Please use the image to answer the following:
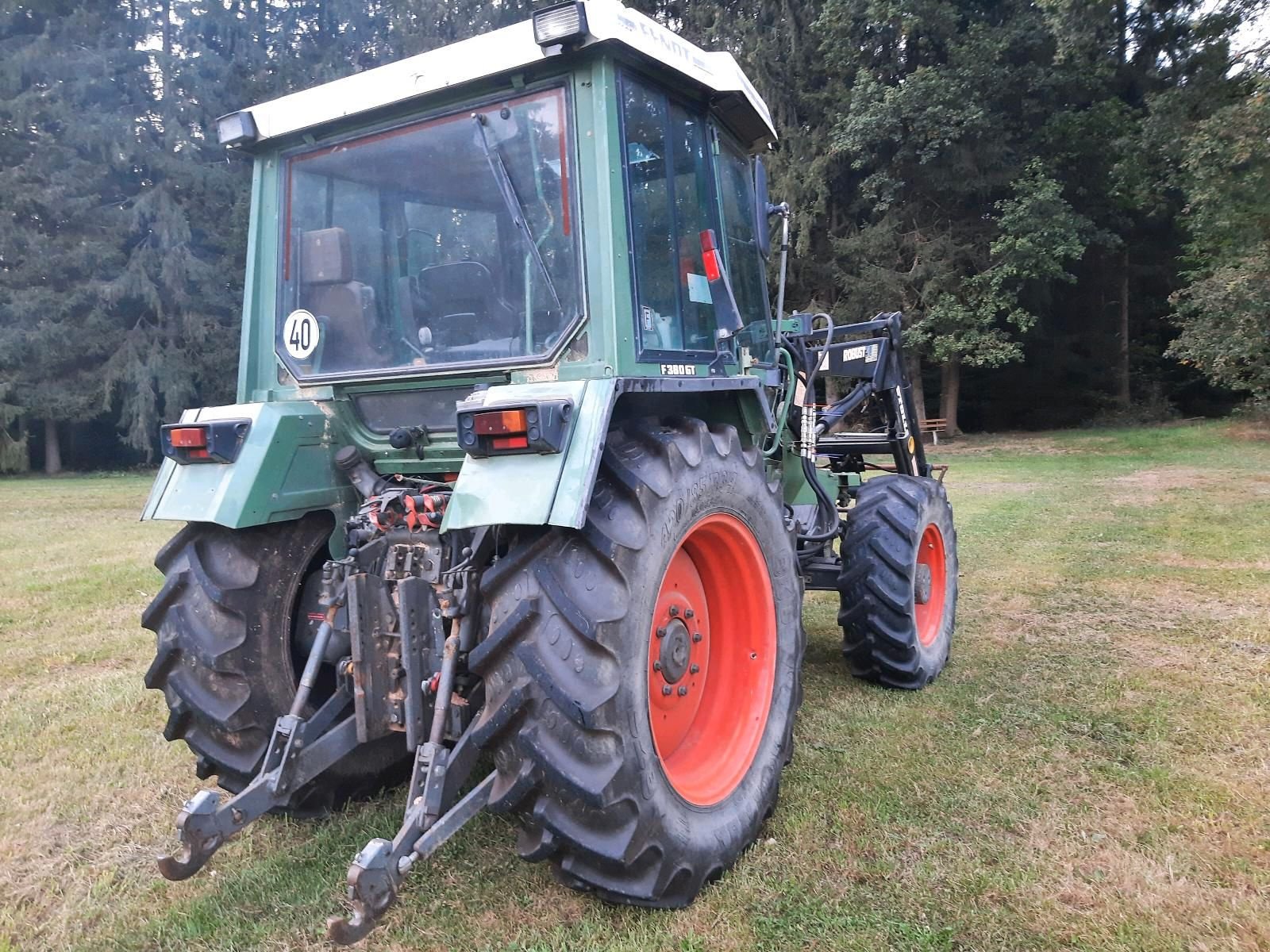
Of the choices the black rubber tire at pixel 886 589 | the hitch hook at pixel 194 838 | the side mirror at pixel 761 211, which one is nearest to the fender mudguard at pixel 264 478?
the hitch hook at pixel 194 838

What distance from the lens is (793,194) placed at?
18906mm

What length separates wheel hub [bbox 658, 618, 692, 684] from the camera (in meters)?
2.73

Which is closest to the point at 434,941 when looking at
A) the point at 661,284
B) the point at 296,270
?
the point at 661,284

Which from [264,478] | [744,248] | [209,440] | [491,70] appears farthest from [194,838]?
[744,248]

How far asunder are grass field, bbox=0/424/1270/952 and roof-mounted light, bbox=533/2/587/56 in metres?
2.41

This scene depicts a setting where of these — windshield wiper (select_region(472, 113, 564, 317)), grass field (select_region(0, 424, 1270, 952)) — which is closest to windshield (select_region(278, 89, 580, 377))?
windshield wiper (select_region(472, 113, 564, 317))

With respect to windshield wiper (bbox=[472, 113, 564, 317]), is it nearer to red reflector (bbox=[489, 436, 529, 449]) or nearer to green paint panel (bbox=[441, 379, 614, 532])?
green paint panel (bbox=[441, 379, 614, 532])

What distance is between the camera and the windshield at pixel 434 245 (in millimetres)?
2672

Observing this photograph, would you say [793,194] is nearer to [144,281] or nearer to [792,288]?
[792,288]

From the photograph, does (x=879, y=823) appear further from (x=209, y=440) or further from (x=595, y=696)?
(x=209, y=440)

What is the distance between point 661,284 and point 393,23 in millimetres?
22204

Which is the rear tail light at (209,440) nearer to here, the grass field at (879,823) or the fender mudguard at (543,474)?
the fender mudguard at (543,474)

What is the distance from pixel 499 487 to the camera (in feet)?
7.46

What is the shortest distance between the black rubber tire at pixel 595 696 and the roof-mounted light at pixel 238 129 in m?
1.78
